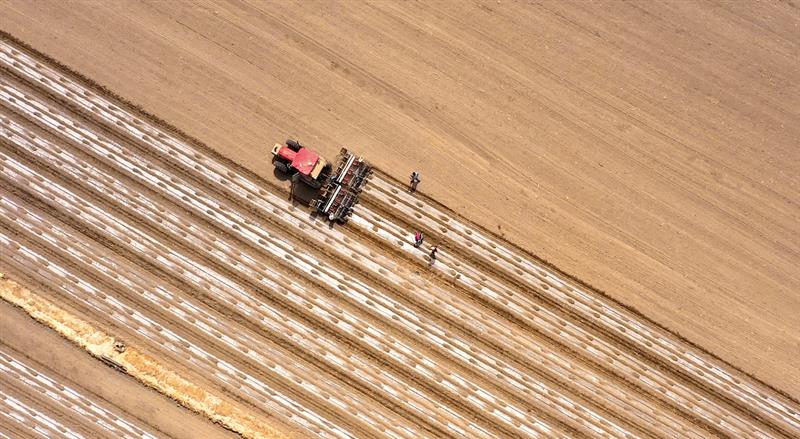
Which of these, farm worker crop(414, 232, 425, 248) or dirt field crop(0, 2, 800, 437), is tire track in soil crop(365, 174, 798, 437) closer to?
dirt field crop(0, 2, 800, 437)

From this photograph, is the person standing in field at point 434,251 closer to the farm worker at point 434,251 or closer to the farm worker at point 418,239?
the farm worker at point 434,251

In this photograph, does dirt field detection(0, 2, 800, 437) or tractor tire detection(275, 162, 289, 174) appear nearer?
dirt field detection(0, 2, 800, 437)

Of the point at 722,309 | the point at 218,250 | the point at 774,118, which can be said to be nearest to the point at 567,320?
the point at 722,309

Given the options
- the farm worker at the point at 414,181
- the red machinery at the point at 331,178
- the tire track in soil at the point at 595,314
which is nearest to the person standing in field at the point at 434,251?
the tire track in soil at the point at 595,314

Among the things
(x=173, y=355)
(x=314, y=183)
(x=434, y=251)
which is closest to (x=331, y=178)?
(x=314, y=183)

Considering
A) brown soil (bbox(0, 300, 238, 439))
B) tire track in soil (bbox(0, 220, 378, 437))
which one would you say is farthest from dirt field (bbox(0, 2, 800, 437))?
brown soil (bbox(0, 300, 238, 439))

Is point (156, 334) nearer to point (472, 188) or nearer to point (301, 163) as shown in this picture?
point (301, 163)

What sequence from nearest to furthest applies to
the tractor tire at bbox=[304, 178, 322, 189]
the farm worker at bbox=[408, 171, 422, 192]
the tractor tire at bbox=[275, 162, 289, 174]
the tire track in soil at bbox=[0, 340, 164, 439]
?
the tire track in soil at bbox=[0, 340, 164, 439], the tractor tire at bbox=[304, 178, 322, 189], the tractor tire at bbox=[275, 162, 289, 174], the farm worker at bbox=[408, 171, 422, 192]
